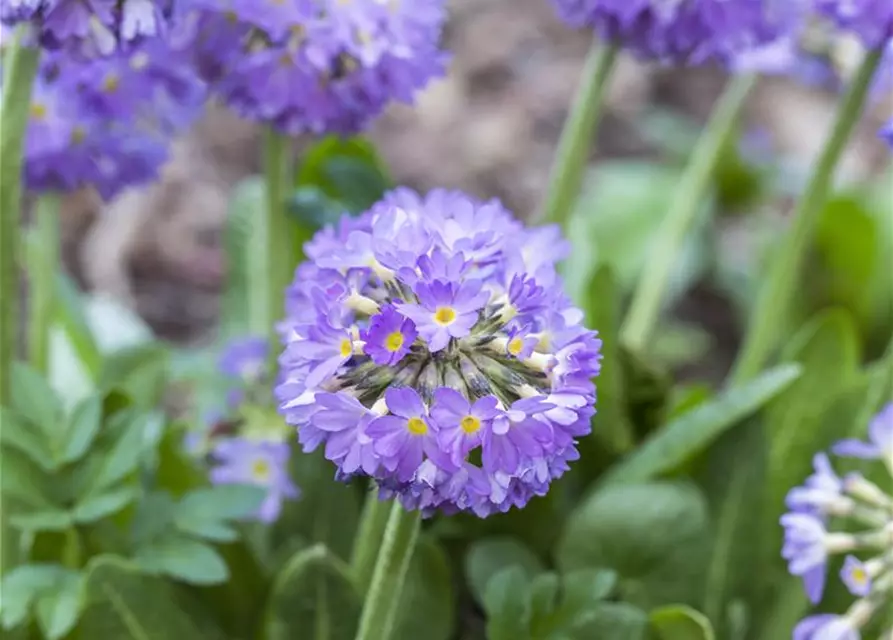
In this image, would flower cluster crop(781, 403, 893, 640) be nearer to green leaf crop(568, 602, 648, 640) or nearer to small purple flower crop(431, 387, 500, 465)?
green leaf crop(568, 602, 648, 640)

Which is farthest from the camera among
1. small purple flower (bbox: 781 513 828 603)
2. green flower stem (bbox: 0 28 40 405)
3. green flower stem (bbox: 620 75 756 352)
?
green flower stem (bbox: 620 75 756 352)

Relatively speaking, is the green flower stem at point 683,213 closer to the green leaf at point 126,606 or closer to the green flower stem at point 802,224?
the green flower stem at point 802,224

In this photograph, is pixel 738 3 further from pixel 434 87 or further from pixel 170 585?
pixel 434 87

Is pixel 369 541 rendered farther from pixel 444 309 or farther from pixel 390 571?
pixel 444 309

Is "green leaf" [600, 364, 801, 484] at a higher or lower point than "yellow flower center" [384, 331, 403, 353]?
higher

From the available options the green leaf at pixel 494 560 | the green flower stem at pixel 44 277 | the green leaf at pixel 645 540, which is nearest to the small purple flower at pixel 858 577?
the green leaf at pixel 645 540

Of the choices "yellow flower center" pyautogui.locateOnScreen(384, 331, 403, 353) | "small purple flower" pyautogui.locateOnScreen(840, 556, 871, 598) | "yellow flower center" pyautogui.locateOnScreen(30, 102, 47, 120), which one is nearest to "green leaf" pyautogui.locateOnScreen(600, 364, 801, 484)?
"small purple flower" pyautogui.locateOnScreen(840, 556, 871, 598)
